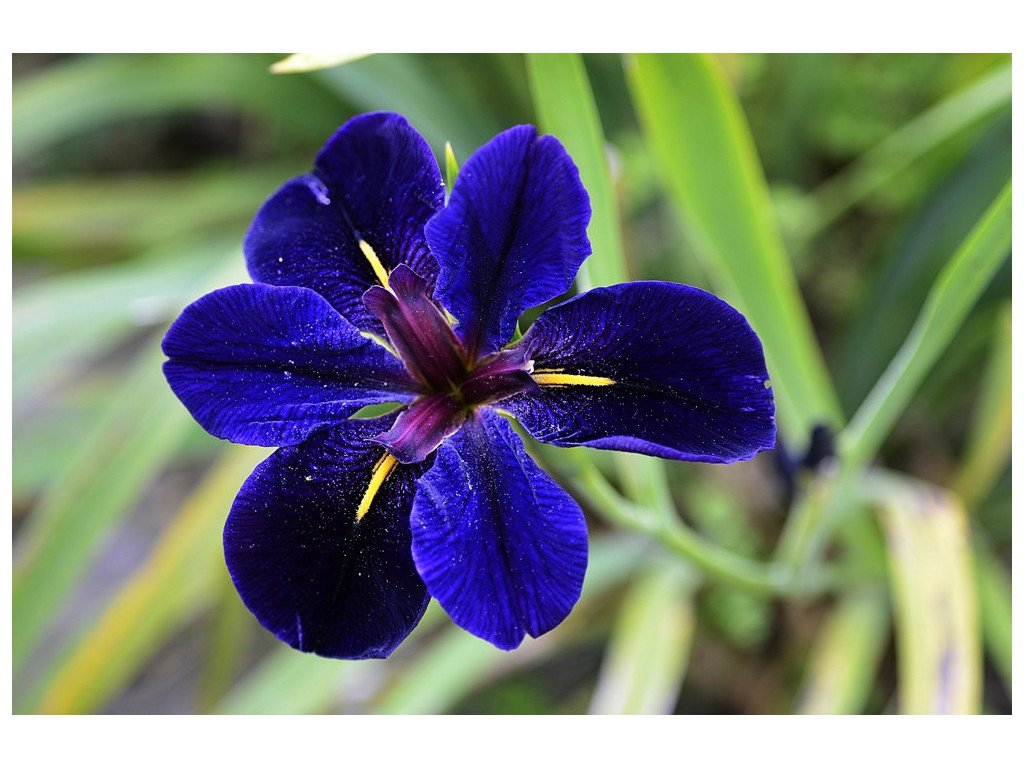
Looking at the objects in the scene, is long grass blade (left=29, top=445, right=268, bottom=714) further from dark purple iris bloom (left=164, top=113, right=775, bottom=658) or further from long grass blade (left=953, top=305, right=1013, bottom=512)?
long grass blade (left=953, top=305, right=1013, bottom=512)

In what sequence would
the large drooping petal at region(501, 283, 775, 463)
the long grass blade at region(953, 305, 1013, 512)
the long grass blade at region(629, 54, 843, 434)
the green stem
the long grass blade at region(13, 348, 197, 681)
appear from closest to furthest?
the large drooping petal at region(501, 283, 775, 463)
the green stem
the long grass blade at region(629, 54, 843, 434)
the long grass blade at region(13, 348, 197, 681)
the long grass blade at region(953, 305, 1013, 512)

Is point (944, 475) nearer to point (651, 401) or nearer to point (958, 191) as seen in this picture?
point (958, 191)

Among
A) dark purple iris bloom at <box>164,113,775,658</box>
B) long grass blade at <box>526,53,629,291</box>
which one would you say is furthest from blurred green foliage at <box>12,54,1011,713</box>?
dark purple iris bloom at <box>164,113,775,658</box>

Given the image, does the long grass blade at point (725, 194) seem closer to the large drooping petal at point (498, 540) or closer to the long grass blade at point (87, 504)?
the large drooping petal at point (498, 540)

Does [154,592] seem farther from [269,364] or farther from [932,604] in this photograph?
[932,604]

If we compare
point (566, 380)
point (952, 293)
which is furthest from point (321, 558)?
point (952, 293)
